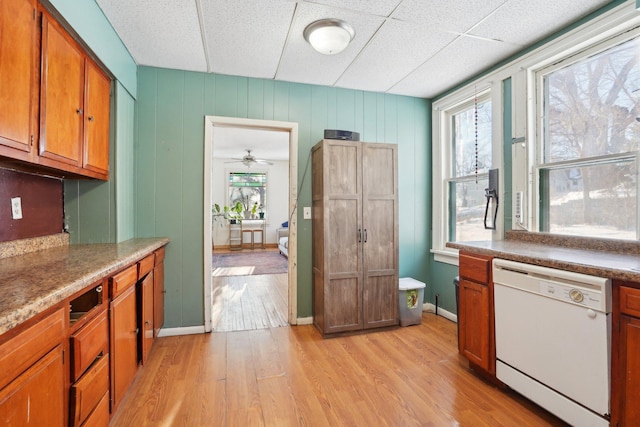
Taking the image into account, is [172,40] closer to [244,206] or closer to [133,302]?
[133,302]

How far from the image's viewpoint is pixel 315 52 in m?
2.59

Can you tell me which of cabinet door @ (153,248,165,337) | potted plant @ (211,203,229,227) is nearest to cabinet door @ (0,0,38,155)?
cabinet door @ (153,248,165,337)

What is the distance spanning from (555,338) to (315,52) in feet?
8.64

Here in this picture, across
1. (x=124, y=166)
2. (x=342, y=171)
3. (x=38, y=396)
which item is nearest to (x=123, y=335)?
(x=38, y=396)

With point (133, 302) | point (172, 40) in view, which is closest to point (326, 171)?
point (172, 40)

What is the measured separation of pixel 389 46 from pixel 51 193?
2.83 meters

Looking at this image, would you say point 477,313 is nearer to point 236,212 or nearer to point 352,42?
point 352,42

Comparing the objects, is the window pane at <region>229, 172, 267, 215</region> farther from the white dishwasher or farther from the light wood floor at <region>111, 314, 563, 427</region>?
the white dishwasher

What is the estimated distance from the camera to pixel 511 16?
2096mm

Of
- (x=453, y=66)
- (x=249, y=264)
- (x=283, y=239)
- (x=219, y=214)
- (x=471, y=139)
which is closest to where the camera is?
(x=453, y=66)

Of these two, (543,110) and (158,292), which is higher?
(543,110)

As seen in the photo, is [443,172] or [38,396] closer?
[38,396]

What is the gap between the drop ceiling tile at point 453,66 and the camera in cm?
249

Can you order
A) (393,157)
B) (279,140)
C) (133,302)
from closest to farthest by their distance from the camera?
(133,302) → (393,157) → (279,140)
